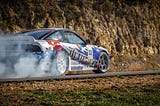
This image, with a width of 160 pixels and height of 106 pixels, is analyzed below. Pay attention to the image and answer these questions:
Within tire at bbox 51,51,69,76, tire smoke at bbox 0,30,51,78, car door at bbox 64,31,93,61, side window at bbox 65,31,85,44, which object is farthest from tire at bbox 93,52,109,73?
tire smoke at bbox 0,30,51,78

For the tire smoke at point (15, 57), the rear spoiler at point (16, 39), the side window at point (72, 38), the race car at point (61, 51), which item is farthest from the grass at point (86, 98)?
the side window at point (72, 38)

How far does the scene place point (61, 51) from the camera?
13.8 meters

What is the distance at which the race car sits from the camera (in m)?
13.2

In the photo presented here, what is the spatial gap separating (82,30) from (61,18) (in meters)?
1.39

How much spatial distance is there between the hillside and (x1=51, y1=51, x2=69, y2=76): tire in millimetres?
8798

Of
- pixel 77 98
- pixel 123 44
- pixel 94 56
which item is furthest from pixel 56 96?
pixel 123 44

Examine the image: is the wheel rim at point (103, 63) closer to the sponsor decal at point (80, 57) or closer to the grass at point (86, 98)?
the sponsor decal at point (80, 57)

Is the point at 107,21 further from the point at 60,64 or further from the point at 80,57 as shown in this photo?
the point at 60,64

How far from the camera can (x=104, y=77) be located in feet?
44.1

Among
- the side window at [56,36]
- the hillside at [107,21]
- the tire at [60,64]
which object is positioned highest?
the hillside at [107,21]

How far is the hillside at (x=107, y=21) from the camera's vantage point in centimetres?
2320

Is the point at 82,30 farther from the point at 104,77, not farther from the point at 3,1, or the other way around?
the point at 104,77

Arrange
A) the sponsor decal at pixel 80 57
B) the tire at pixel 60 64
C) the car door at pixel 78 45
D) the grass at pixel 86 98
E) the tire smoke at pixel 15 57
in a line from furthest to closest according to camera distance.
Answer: the car door at pixel 78 45, the sponsor decal at pixel 80 57, the tire at pixel 60 64, the tire smoke at pixel 15 57, the grass at pixel 86 98

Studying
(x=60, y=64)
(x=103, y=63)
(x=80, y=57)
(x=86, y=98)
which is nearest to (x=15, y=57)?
(x=60, y=64)
